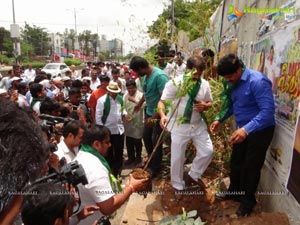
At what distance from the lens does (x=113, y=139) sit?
505cm

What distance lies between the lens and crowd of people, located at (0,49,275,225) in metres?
0.97

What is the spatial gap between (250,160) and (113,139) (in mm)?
2474

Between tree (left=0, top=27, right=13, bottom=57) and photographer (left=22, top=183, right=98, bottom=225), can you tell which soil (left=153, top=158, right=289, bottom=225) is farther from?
tree (left=0, top=27, right=13, bottom=57)

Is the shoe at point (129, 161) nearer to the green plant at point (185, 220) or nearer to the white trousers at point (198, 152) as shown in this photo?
the white trousers at point (198, 152)

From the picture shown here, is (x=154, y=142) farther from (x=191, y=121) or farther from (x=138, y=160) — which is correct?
(x=138, y=160)

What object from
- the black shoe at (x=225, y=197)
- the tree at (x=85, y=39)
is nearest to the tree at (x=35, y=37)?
the tree at (x=85, y=39)

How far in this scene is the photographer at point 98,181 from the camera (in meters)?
2.38

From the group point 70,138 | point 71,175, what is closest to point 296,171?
point 71,175

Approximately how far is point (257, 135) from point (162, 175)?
202 cm

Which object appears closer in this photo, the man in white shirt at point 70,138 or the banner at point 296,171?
the banner at point 296,171

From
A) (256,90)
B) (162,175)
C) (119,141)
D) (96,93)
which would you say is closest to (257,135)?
(256,90)

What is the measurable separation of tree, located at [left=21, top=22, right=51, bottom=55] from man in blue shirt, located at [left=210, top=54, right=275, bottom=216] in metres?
66.3

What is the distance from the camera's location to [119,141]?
509 cm

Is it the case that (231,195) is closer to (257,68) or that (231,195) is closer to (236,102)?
(236,102)
